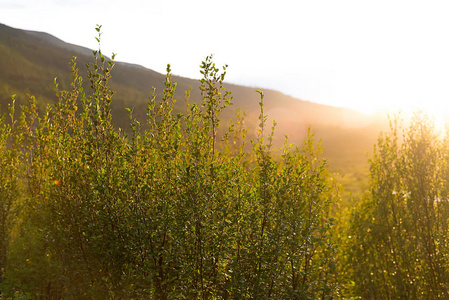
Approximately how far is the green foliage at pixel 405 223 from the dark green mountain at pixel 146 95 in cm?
3121

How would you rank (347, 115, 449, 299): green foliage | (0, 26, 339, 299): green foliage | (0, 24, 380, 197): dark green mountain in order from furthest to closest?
(0, 24, 380, 197): dark green mountain, (347, 115, 449, 299): green foliage, (0, 26, 339, 299): green foliage

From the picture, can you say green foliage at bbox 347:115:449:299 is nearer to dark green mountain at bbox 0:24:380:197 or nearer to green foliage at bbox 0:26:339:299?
green foliage at bbox 0:26:339:299

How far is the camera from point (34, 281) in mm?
7215

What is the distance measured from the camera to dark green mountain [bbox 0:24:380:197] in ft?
150

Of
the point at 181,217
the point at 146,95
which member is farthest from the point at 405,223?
the point at 146,95

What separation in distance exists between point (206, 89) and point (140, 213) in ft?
5.92

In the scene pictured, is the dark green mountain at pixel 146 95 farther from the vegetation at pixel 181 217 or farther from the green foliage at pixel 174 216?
the green foliage at pixel 174 216

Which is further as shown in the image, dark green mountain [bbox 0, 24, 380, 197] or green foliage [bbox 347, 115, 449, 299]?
dark green mountain [bbox 0, 24, 380, 197]

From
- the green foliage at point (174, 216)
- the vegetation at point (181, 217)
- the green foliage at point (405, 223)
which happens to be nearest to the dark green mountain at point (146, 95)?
the green foliage at point (405, 223)

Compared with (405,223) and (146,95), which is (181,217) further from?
(146,95)

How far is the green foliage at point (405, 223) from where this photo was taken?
696cm

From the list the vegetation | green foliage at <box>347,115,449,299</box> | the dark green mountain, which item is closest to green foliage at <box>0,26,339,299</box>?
the vegetation

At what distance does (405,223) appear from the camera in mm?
7250

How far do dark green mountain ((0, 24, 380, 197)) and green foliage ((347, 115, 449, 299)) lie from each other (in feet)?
102
